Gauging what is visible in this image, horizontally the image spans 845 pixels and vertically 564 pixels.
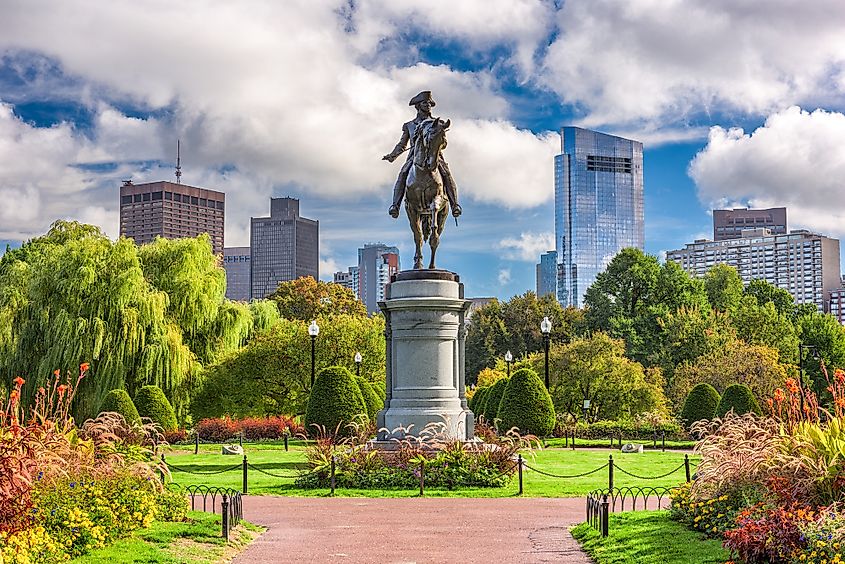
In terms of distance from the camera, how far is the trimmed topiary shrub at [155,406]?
34.8m

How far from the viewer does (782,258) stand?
173875 millimetres

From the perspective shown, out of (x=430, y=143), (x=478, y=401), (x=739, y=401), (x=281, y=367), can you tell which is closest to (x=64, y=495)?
(x=430, y=143)

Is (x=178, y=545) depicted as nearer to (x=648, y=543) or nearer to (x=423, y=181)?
(x=648, y=543)

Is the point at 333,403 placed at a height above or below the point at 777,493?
above

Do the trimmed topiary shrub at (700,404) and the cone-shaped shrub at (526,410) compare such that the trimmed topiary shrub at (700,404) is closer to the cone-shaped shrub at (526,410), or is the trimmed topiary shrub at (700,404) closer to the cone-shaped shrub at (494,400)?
the cone-shaped shrub at (494,400)

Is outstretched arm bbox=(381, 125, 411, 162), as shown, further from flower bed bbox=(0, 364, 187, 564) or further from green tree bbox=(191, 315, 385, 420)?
green tree bbox=(191, 315, 385, 420)

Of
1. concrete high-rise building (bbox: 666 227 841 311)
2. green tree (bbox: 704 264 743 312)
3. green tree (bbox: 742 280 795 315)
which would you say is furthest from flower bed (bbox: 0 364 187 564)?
concrete high-rise building (bbox: 666 227 841 311)

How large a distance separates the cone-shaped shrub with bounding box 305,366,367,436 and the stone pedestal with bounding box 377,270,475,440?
8254mm

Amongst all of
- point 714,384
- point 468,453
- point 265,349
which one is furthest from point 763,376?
point 468,453

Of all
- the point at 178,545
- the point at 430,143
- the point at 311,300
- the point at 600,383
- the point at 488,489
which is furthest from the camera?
the point at 311,300

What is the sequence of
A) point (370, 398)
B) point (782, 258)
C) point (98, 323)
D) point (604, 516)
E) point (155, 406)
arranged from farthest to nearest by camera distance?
point (782, 258), point (370, 398), point (98, 323), point (155, 406), point (604, 516)

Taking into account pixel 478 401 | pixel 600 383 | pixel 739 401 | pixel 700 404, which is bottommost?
pixel 478 401

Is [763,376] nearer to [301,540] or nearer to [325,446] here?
[325,446]

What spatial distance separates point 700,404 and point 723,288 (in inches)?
1585
